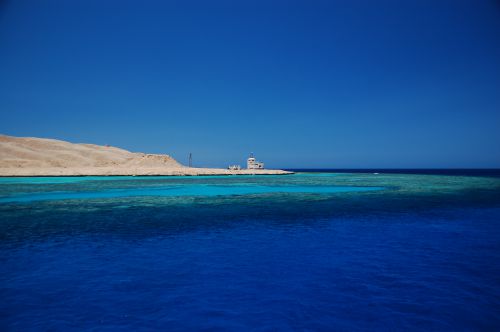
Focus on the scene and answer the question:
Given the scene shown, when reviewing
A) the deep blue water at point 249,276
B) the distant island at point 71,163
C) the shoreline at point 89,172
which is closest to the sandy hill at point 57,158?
the distant island at point 71,163

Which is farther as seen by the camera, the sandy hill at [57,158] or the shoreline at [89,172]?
the sandy hill at [57,158]

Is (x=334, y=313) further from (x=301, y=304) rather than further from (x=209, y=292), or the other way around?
(x=209, y=292)

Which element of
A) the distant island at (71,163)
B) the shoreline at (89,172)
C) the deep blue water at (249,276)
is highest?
the distant island at (71,163)

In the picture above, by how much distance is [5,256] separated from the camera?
1016cm

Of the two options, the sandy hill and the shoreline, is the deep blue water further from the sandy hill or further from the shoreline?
the sandy hill

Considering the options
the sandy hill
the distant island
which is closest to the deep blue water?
the distant island

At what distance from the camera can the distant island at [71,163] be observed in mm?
70500

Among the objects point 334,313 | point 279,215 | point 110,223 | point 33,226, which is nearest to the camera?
point 334,313

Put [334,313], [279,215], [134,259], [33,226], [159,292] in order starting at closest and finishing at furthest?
[334,313] < [159,292] < [134,259] < [33,226] < [279,215]

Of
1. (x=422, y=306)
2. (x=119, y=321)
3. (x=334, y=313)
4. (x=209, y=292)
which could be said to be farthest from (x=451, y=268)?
(x=119, y=321)

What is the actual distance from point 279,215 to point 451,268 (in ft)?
35.6

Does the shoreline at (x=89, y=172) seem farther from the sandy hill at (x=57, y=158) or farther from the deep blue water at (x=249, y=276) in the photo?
the deep blue water at (x=249, y=276)

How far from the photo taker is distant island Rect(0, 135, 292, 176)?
70.5 meters

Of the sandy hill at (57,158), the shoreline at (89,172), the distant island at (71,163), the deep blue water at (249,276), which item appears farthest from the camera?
the sandy hill at (57,158)
